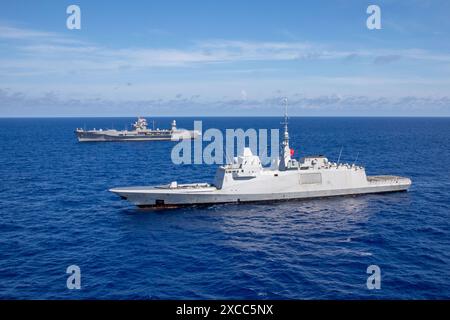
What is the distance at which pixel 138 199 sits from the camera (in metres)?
53.2

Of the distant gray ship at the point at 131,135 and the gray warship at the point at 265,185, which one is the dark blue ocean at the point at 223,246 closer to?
the gray warship at the point at 265,185

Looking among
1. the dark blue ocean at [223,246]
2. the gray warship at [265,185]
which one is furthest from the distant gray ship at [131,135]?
the gray warship at [265,185]

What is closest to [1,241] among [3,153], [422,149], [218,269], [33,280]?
[33,280]

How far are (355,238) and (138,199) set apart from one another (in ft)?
96.4

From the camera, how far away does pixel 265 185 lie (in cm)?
5622

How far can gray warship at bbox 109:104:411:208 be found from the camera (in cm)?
5356

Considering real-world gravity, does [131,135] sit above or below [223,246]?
above

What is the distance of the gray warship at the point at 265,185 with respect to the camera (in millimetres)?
53562

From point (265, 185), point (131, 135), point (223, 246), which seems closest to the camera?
point (223, 246)

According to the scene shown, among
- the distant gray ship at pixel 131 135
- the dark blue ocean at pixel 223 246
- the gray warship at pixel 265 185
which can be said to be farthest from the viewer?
the distant gray ship at pixel 131 135

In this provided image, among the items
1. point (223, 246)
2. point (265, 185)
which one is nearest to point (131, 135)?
point (265, 185)

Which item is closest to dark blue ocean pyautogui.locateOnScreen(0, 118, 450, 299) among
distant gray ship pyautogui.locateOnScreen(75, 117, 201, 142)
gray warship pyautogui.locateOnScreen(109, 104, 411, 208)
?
gray warship pyautogui.locateOnScreen(109, 104, 411, 208)

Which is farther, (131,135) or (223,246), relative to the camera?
(131,135)

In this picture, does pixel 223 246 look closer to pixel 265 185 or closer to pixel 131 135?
pixel 265 185
